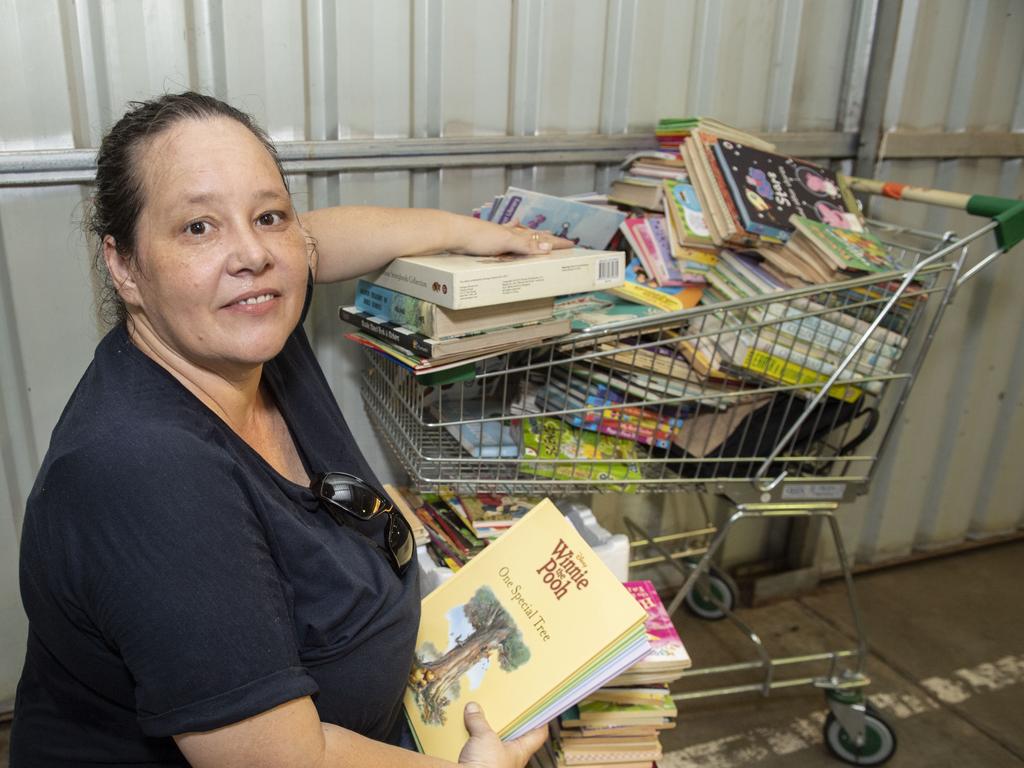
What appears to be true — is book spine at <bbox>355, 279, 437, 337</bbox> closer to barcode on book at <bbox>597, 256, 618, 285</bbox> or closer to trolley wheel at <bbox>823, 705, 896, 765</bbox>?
barcode on book at <bbox>597, 256, 618, 285</bbox>

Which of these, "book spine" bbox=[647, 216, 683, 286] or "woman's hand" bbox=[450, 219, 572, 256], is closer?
"woman's hand" bbox=[450, 219, 572, 256]

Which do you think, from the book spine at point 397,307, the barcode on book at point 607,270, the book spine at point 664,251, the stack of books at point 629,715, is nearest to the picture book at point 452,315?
the book spine at point 397,307

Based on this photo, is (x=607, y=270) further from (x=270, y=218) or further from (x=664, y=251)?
(x=270, y=218)

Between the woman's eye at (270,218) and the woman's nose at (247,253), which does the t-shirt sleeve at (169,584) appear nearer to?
the woman's nose at (247,253)

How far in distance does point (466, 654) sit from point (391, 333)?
67cm

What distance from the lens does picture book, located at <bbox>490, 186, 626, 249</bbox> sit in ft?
7.22

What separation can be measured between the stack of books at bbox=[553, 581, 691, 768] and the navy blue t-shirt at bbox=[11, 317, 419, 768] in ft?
1.66

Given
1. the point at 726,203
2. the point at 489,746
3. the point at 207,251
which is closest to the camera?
the point at 207,251

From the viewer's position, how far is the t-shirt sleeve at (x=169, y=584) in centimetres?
105

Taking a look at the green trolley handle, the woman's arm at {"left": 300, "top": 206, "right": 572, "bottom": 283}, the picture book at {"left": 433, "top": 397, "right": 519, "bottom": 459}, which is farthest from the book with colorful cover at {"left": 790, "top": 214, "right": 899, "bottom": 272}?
the picture book at {"left": 433, "top": 397, "right": 519, "bottom": 459}

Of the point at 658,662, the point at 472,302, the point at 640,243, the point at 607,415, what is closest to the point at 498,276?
the point at 472,302

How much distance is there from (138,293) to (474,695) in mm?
892

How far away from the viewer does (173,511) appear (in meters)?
1.07

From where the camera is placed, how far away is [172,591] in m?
1.05
